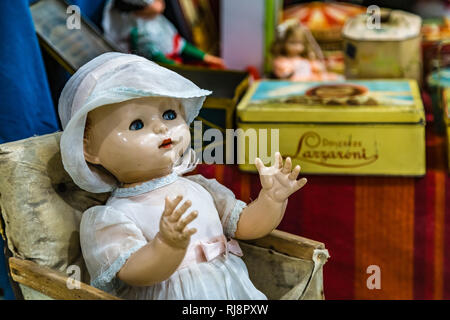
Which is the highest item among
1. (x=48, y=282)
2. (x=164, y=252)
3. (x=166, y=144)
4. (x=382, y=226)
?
(x=166, y=144)

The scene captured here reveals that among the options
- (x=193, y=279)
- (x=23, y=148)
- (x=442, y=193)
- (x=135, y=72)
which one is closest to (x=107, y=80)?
(x=135, y=72)

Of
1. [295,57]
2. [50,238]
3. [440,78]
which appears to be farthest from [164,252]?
[295,57]

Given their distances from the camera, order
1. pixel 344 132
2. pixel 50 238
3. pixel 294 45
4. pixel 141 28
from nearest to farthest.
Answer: pixel 50 238 → pixel 344 132 → pixel 141 28 → pixel 294 45

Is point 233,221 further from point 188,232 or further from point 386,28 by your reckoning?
point 386,28

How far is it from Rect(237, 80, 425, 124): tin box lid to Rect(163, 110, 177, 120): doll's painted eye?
0.40 metres

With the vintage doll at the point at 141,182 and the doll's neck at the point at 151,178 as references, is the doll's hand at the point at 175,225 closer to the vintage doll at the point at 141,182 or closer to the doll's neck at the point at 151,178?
the vintage doll at the point at 141,182

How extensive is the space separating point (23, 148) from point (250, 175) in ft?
1.73

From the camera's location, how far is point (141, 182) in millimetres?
1027

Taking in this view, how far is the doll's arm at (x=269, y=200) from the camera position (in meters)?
0.99

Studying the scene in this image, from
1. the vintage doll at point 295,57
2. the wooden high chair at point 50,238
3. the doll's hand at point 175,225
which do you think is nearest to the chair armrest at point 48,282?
the wooden high chair at point 50,238

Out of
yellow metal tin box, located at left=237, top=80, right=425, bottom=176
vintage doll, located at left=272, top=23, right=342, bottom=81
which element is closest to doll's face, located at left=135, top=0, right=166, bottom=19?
vintage doll, located at left=272, top=23, right=342, bottom=81

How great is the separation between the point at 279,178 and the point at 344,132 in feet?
1.44

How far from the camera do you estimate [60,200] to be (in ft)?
3.60

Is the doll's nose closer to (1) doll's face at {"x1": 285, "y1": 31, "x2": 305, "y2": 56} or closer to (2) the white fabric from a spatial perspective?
(2) the white fabric
